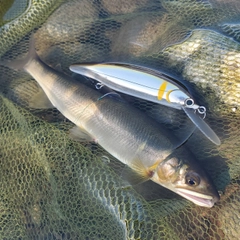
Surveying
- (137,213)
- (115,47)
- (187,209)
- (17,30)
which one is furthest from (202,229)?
(17,30)

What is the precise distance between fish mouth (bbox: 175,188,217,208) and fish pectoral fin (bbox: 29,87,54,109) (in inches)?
52.3

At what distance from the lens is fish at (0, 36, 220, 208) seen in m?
2.21

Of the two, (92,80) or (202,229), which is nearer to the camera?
(202,229)

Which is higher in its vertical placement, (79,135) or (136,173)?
(79,135)

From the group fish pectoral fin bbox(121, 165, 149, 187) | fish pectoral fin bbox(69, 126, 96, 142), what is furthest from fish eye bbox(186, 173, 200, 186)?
fish pectoral fin bbox(69, 126, 96, 142)

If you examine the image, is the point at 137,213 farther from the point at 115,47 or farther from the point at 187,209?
the point at 115,47

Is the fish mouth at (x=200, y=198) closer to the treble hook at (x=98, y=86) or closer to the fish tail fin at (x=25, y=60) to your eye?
the treble hook at (x=98, y=86)

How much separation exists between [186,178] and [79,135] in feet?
2.85

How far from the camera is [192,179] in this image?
2.18 meters

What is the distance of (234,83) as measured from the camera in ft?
8.10

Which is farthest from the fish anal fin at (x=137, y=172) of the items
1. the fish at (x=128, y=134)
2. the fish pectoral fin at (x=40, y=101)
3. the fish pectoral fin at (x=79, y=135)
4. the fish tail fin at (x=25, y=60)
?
the fish tail fin at (x=25, y=60)


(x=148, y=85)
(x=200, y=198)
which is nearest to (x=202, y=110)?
(x=148, y=85)

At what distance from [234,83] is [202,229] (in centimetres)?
110

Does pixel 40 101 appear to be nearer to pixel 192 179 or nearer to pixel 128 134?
pixel 128 134
